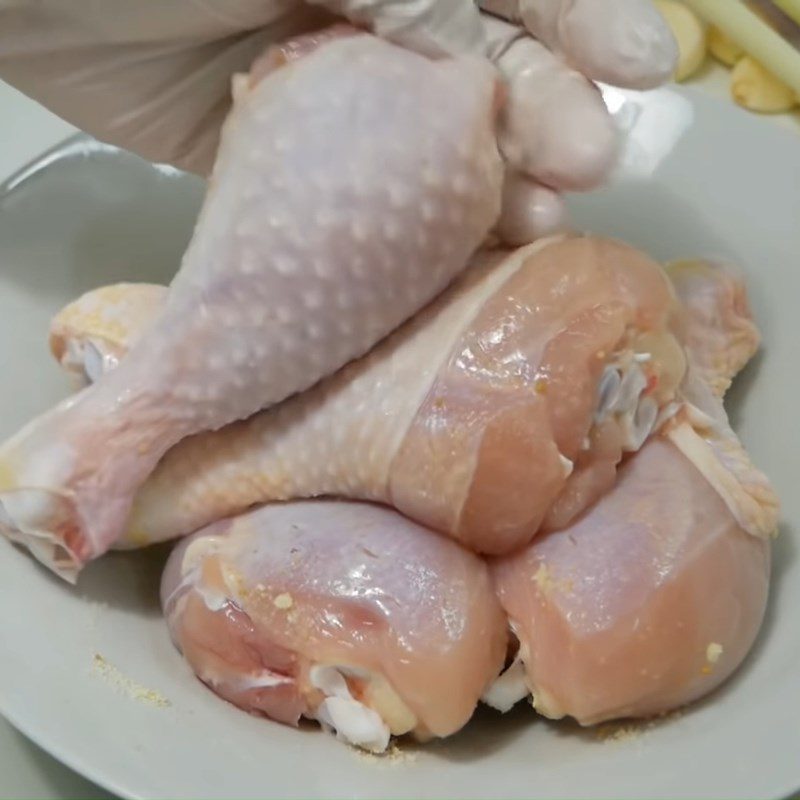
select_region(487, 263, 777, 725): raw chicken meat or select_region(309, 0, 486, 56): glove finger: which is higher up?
select_region(309, 0, 486, 56): glove finger

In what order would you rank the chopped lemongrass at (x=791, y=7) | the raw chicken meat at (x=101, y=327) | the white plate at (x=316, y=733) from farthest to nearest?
the chopped lemongrass at (x=791, y=7) → the raw chicken meat at (x=101, y=327) → the white plate at (x=316, y=733)

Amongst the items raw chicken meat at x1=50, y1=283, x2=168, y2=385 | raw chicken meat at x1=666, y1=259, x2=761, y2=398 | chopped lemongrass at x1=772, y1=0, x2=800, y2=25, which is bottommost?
raw chicken meat at x1=50, y1=283, x2=168, y2=385

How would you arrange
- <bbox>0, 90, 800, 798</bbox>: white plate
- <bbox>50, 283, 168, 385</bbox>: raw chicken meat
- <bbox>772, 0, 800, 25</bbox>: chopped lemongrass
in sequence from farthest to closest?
<bbox>772, 0, 800, 25</bbox>: chopped lemongrass
<bbox>50, 283, 168, 385</bbox>: raw chicken meat
<bbox>0, 90, 800, 798</bbox>: white plate

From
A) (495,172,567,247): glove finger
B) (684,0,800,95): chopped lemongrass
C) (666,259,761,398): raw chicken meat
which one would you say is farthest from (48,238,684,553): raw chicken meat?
(684,0,800,95): chopped lemongrass

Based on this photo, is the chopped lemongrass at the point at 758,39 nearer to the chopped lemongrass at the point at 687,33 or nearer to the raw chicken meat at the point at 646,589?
the chopped lemongrass at the point at 687,33

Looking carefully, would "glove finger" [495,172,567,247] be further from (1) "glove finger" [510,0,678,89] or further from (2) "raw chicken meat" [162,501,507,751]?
(2) "raw chicken meat" [162,501,507,751]

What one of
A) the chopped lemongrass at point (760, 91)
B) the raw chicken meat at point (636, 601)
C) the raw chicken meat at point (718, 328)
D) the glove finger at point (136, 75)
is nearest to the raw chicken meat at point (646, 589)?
the raw chicken meat at point (636, 601)

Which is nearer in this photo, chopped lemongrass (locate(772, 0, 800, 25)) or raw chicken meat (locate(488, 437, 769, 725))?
raw chicken meat (locate(488, 437, 769, 725))
